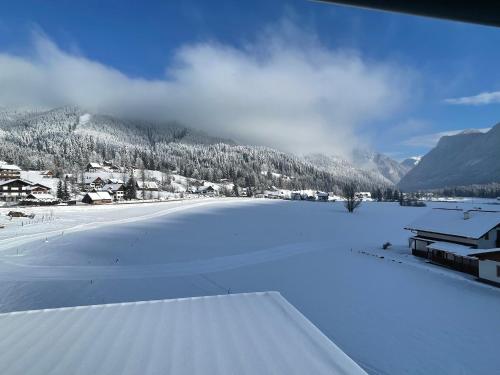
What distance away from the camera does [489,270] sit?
66.0ft

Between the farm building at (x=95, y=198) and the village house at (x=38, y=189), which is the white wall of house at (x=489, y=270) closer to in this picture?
the farm building at (x=95, y=198)

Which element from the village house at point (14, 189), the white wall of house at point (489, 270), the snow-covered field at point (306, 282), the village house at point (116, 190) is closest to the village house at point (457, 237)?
the white wall of house at point (489, 270)

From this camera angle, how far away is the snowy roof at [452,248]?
22.5 meters

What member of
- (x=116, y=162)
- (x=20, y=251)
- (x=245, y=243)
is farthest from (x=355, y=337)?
(x=116, y=162)

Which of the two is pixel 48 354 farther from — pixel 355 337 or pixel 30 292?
pixel 30 292

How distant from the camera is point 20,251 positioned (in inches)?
972

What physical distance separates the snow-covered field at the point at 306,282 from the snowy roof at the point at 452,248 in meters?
1.81

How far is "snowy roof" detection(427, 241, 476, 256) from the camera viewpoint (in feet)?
73.7

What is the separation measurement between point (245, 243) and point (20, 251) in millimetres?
18688

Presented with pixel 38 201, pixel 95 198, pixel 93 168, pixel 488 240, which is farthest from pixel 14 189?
pixel 488 240

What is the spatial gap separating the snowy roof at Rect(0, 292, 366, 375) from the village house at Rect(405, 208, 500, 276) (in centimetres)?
2113

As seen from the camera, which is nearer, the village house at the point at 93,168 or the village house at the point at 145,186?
the village house at the point at 145,186

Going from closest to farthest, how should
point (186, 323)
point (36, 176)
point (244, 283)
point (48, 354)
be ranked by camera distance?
point (48, 354) < point (186, 323) < point (244, 283) < point (36, 176)

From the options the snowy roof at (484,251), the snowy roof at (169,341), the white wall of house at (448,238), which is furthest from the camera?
the white wall of house at (448,238)
